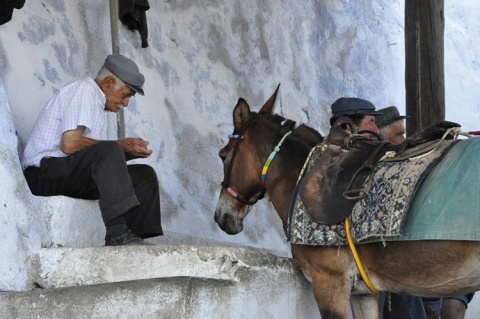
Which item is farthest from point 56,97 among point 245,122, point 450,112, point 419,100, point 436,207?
point 450,112

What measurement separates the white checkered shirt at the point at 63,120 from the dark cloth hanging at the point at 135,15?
4.60 feet

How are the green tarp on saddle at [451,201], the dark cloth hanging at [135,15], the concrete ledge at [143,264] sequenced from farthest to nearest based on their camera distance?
the dark cloth hanging at [135,15]
the concrete ledge at [143,264]
the green tarp on saddle at [451,201]

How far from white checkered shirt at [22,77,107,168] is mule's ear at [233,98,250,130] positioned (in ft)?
2.47

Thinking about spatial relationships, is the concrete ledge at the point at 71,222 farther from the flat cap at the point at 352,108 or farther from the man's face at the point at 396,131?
the man's face at the point at 396,131

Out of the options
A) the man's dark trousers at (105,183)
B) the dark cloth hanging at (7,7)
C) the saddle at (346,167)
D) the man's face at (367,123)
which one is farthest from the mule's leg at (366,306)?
the dark cloth hanging at (7,7)

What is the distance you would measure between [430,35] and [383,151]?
106 inches

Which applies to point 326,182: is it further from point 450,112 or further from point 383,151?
point 450,112

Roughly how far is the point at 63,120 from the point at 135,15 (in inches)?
64.7

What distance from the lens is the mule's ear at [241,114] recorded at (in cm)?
482

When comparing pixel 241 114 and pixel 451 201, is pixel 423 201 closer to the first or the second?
pixel 451 201

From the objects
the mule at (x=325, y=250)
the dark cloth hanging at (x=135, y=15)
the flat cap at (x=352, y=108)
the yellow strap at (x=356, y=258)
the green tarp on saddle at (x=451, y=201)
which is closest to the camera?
the green tarp on saddle at (x=451, y=201)

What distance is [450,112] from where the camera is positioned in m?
10.4

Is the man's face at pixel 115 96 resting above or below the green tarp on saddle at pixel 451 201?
above

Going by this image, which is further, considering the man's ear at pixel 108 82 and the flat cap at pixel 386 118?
the flat cap at pixel 386 118
